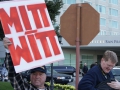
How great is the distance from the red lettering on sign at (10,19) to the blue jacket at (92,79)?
2.74 feet

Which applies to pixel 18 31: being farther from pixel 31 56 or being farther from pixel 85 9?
pixel 85 9

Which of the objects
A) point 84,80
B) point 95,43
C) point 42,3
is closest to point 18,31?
point 42,3

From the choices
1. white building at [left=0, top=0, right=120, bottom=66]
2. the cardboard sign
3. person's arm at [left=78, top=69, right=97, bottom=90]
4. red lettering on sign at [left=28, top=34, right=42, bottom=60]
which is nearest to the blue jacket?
person's arm at [left=78, top=69, right=97, bottom=90]

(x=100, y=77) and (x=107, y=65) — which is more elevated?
(x=107, y=65)

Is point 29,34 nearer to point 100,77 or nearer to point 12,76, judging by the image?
point 12,76

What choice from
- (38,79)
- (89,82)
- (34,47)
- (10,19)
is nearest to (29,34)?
(34,47)

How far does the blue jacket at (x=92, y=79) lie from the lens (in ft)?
11.1

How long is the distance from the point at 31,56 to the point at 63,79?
19.9m

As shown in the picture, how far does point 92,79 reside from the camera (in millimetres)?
3428

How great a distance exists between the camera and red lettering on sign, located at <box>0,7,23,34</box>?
10.9 feet

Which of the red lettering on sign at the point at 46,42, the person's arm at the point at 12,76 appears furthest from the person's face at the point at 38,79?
the red lettering on sign at the point at 46,42

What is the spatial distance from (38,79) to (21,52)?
14.1 inches

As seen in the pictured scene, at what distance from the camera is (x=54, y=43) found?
356 cm

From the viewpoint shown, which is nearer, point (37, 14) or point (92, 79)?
point (92, 79)
